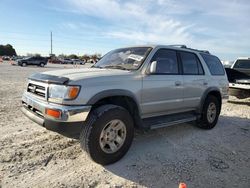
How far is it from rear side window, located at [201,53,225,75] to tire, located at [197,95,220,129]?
714 mm

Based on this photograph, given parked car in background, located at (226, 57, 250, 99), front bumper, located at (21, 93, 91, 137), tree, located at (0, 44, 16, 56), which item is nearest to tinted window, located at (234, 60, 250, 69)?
parked car in background, located at (226, 57, 250, 99)

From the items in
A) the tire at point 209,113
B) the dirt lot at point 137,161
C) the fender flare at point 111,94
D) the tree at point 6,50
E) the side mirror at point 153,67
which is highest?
the tree at point 6,50

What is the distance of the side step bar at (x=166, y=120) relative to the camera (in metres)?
4.47

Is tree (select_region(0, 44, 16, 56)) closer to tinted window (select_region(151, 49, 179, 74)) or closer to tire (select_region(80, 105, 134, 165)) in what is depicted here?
tinted window (select_region(151, 49, 179, 74))

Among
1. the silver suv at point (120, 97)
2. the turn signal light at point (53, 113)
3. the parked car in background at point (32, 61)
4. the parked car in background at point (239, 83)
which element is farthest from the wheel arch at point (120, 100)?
the parked car in background at point (32, 61)

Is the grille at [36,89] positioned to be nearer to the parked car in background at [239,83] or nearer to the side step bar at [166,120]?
the side step bar at [166,120]

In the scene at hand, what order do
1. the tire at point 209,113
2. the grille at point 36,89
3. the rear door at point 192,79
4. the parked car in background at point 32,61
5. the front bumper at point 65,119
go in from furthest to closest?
the parked car in background at point 32,61 → the tire at point 209,113 → the rear door at point 192,79 → the grille at point 36,89 → the front bumper at point 65,119

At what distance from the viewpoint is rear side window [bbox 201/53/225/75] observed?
6.24m

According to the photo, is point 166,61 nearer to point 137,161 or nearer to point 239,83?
point 137,161

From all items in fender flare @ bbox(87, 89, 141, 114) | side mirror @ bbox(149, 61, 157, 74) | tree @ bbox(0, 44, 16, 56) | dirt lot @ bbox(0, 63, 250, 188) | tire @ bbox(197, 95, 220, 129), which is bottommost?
Answer: dirt lot @ bbox(0, 63, 250, 188)

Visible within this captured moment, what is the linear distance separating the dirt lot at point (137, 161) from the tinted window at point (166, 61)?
Result: 1.47 metres

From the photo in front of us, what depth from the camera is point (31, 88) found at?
4203mm

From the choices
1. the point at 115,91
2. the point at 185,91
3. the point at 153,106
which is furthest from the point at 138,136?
the point at 115,91

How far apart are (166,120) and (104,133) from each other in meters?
1.51
